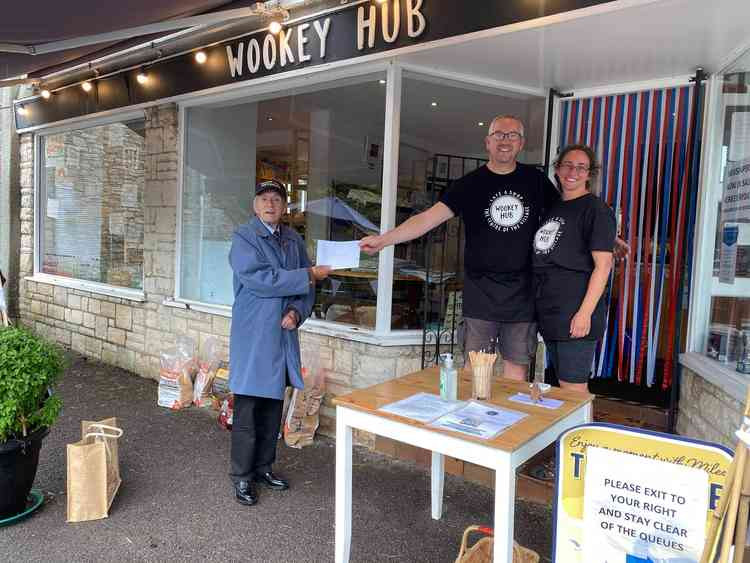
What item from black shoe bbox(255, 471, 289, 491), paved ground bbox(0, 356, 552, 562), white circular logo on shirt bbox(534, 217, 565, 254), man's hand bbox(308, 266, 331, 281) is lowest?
paved ground bbox(0, 356, 552, 562)

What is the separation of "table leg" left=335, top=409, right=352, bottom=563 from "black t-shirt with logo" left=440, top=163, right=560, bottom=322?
4.02 feet

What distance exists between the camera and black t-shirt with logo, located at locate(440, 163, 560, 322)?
3041mm

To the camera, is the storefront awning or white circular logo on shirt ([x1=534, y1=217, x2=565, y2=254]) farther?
the storefront awning

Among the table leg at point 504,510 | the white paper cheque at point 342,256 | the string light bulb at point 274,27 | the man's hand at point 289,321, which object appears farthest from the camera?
the string light bulb at point 274,27

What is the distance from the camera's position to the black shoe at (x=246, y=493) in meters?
3.23

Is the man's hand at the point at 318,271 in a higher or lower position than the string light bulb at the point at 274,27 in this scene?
lower

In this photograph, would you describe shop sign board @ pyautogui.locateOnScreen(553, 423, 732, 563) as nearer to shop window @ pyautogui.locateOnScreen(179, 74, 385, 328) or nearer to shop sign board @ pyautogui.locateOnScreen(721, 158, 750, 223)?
shop sign board @ pyautogui.locateOnScreen(721, 158, 750, 223)

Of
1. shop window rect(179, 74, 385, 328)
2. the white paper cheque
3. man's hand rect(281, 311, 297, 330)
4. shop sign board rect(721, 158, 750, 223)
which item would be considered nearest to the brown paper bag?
man's hand rect(281, 311, 297, 330)

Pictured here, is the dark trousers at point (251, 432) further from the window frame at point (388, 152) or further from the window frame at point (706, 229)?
the window frame at point (706, 229)

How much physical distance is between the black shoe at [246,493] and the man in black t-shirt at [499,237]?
57.6 inches

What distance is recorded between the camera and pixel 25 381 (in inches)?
113

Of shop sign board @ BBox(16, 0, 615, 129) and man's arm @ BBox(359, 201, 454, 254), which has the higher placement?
shop sign board @ BBox(16, 0, 615, 129)

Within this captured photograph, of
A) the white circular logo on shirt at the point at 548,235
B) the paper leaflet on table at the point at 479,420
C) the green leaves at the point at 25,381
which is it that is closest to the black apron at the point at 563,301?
the white circular logo on shirt at the point at 548,235

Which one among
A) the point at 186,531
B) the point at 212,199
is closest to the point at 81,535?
the point at 186,531
